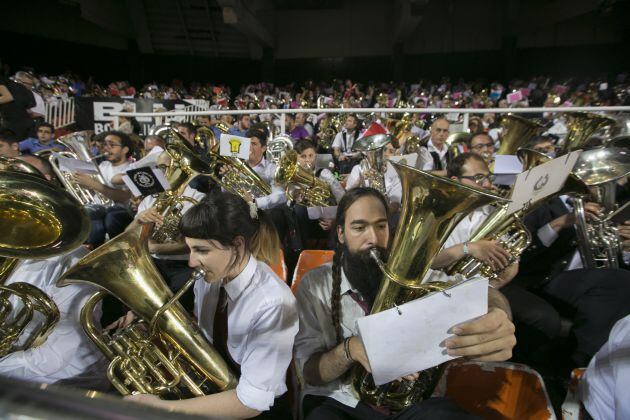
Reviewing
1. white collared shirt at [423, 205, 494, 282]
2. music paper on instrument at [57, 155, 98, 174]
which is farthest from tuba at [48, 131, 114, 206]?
white collared shirt at [423, 205, 494, 282]

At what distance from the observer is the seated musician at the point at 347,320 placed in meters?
1.37

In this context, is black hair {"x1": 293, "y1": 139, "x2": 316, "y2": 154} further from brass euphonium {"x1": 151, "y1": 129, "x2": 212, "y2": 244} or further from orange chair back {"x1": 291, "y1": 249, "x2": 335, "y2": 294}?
orange chair back {"x1": 291, "y1": 249, "x2": 335, "y2": 294}

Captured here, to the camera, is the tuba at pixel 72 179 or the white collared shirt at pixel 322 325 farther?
the tuba at pixel 72 179

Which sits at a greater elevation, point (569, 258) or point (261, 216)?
point (261, 216)

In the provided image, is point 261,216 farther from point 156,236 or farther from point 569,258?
point 569,258

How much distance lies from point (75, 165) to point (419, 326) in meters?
3.39

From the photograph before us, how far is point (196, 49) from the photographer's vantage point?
1783 cm

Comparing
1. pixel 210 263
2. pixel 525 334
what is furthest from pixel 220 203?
pixel 525 334

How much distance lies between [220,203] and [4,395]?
4.86 feet

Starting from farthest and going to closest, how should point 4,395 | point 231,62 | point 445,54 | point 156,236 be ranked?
1. point 231,62
2. point 445,54
3. point 156,236
4. point 4,395

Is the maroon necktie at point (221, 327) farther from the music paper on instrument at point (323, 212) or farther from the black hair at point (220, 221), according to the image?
the music paper on instrument at point (323, 212)

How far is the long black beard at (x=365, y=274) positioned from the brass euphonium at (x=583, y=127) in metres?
3.61

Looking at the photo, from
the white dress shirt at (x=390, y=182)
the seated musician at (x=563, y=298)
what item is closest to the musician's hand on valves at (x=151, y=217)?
the white dress shirt at (x=390, y=182)

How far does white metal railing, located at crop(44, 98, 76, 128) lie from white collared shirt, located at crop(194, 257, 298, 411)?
918cm
